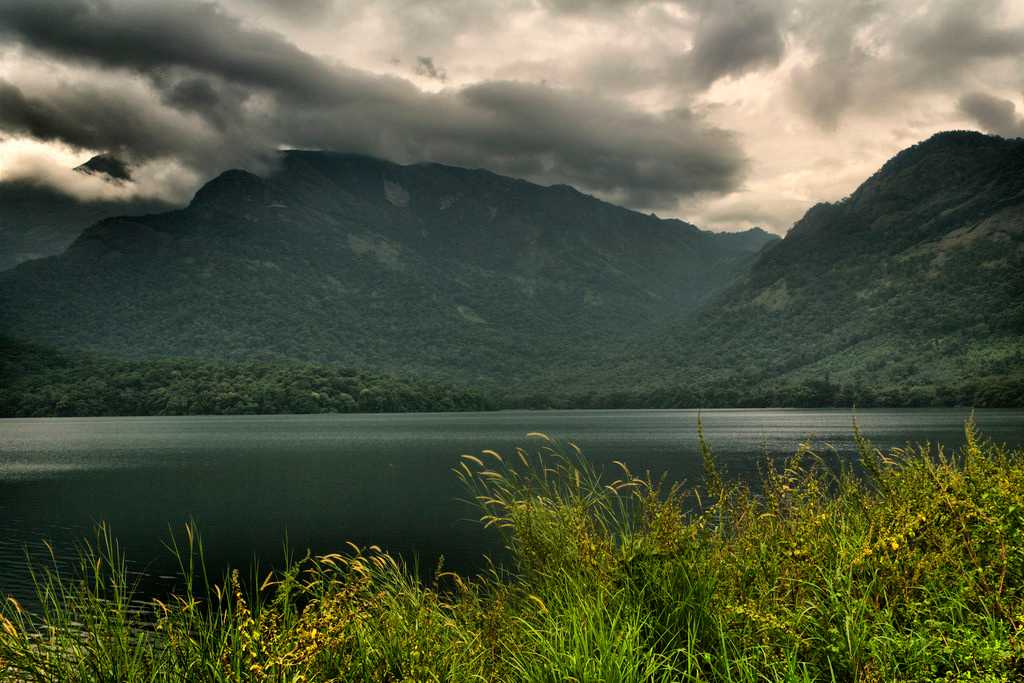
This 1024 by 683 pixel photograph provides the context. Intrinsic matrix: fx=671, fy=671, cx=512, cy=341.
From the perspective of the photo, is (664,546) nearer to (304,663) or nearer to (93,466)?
(304,663)

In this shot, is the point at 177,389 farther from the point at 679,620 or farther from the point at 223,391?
the point at 679,620

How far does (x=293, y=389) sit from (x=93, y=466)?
11450cm

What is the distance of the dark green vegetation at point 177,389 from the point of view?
16750cm

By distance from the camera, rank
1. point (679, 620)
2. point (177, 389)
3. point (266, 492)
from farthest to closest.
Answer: point (177, 389) → point (266, 492) → point (679, 620)

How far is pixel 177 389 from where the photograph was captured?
169 meters

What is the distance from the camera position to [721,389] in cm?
19512

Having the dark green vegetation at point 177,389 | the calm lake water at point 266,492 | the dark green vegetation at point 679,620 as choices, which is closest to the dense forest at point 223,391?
the dark green vegetation at point 177,389

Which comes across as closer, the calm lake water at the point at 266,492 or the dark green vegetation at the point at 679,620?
the dark green vegetation at the point at 679,620

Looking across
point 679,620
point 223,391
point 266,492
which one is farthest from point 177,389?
point 679,620

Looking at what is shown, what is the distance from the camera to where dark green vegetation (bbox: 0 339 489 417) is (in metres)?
168

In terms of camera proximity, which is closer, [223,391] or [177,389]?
[177,389]

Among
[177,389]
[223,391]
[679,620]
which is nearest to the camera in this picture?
[679,620]

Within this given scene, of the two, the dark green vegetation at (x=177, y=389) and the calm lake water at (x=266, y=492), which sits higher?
the dark green vegetation at (x=177, y=389)

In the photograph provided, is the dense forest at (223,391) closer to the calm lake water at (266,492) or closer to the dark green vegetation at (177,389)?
the dark green vegetation at (177,389)
